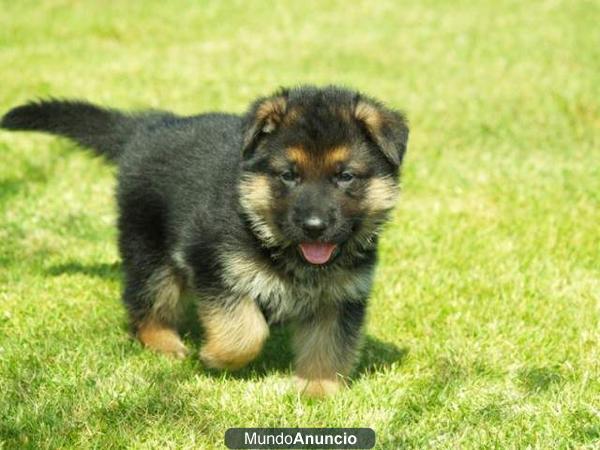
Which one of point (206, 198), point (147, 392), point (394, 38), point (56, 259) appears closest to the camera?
point (147, 392)

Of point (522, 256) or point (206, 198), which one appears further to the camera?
point (522, 256)

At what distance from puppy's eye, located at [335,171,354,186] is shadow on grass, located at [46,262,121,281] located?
7.94 ft

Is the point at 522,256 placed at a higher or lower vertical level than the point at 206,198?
lower

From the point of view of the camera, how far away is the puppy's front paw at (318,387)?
14.3ft

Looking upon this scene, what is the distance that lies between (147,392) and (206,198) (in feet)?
3.17

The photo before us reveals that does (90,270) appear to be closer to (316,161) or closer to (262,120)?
(262,120)

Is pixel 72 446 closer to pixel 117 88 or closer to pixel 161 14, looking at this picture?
pixel 117 88

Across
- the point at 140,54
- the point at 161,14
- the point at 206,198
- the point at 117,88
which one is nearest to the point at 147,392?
the point at 206,198

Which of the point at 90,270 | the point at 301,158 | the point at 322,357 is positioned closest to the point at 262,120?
the point at 301,158

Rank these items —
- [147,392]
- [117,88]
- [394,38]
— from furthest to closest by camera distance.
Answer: [394,38]
[117,88]
[147,392]

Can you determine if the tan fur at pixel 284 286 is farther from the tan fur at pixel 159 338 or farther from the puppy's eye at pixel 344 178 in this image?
the tan fur at pixel 159 338

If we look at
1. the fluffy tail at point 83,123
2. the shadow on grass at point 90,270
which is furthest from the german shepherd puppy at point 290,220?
the shadow on grass at point 90,270

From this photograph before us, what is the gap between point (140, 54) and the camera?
14273 millimetres

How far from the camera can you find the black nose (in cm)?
396
